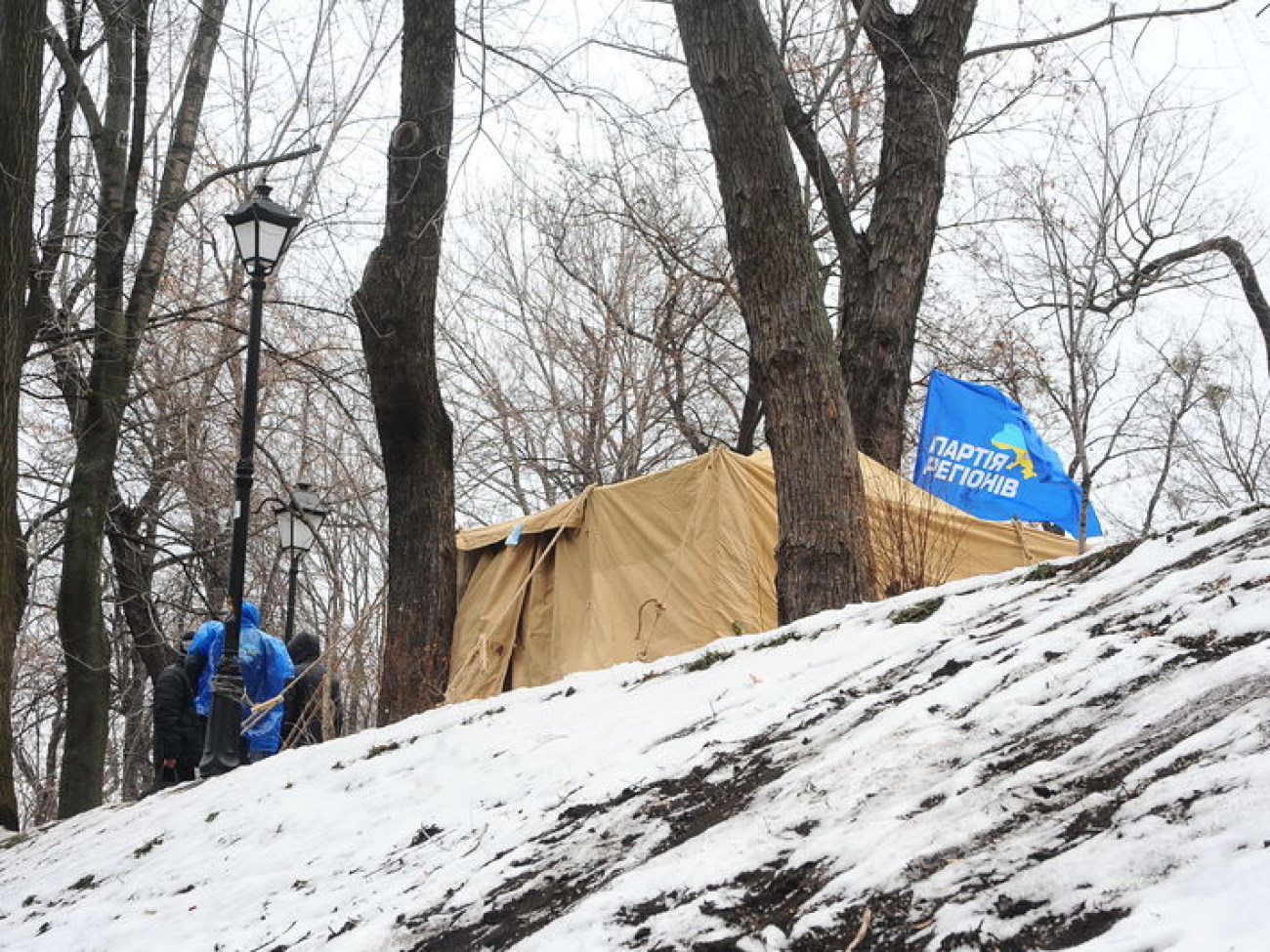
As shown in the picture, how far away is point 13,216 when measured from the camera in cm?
726

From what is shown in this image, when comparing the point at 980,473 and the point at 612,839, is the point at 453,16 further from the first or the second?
the point at 612,839

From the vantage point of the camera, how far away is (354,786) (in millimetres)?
4465

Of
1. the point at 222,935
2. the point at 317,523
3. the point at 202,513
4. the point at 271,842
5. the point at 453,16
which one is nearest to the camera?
the point at 222,935

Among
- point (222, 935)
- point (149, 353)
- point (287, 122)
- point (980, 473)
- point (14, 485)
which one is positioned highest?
point (287, 122)

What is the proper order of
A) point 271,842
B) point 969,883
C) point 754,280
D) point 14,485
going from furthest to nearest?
point 14,485 < point 754,280 < point 271,842 < point 969,883

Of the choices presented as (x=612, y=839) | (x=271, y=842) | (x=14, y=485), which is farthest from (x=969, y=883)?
(x=14, y=485)

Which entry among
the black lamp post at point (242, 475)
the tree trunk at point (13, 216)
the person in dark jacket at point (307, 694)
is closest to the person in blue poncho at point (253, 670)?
the person in dark jacket at point (307, 694)

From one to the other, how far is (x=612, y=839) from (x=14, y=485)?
6.07 meters

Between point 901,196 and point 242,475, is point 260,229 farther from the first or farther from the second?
point 901,196

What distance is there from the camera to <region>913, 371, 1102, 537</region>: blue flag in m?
9.73

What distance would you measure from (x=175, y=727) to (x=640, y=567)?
3449mm

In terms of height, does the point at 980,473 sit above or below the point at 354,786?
above

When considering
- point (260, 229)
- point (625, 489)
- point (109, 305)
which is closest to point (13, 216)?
point (260, 229)

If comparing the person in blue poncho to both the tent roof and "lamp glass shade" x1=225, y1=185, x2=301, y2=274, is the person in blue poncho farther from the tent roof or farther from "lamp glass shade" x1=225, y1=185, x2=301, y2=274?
the tent roof
